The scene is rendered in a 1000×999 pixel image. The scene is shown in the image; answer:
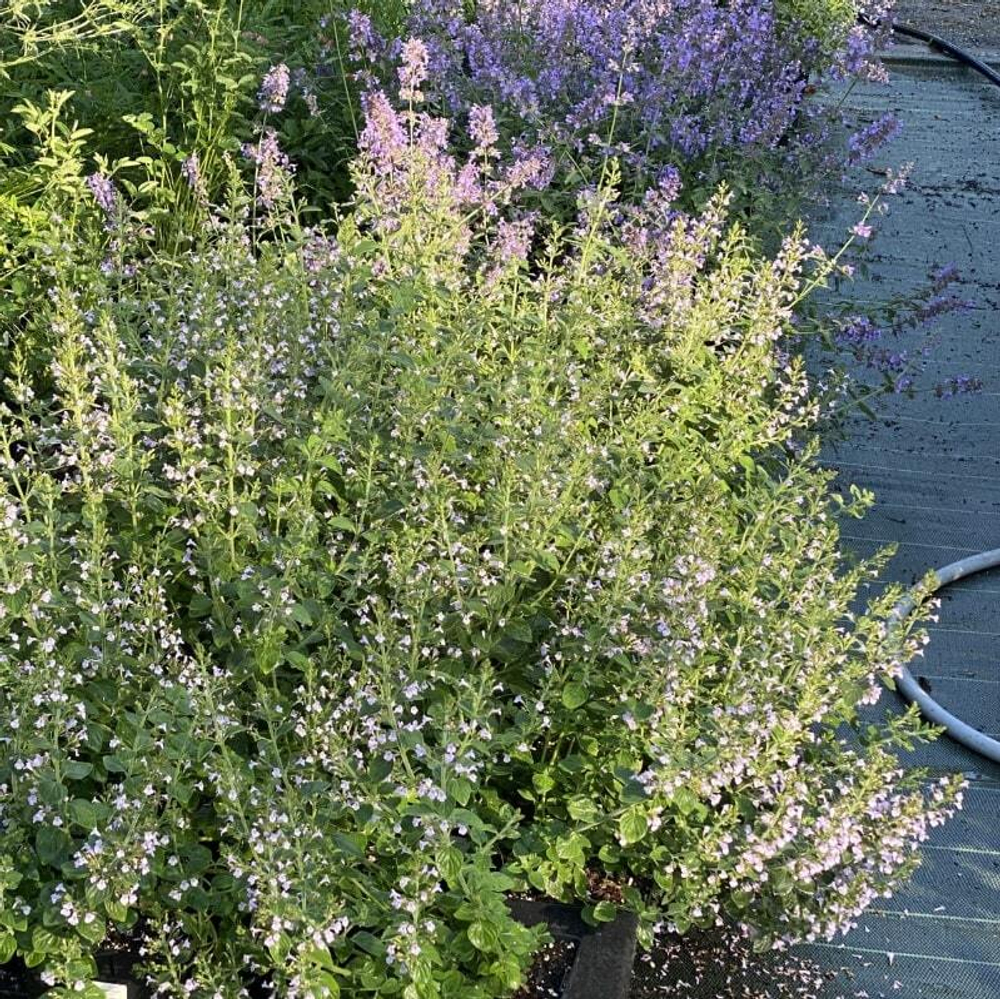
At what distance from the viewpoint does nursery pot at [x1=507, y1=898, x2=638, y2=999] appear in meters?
2.05

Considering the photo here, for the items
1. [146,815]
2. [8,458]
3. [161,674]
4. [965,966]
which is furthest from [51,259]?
[965,966]

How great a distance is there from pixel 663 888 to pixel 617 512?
2.25 feet

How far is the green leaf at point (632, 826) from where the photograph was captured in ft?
6.88

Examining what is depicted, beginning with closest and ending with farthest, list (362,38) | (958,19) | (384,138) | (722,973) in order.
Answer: (722,973) < (384,138) < (362,38) < (958,19)

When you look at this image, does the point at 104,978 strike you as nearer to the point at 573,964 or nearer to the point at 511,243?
the point at 573,964

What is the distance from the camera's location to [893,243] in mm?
5957

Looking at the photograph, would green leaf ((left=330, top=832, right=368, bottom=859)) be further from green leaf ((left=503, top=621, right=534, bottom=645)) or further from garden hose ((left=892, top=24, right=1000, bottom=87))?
garden hose ((left=892, top=24, right=1000, bottom=87))

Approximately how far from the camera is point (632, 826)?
2107 mm

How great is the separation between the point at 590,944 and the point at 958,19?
34.3 feet

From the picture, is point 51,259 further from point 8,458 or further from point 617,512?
point 617,512

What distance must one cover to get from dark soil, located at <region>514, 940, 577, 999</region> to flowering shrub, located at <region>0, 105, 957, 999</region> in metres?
0.07

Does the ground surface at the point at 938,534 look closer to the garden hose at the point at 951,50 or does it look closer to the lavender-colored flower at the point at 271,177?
the garden hose at the point at 951,50

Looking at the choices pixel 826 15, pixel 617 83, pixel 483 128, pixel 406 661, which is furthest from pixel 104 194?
pixel 826 15

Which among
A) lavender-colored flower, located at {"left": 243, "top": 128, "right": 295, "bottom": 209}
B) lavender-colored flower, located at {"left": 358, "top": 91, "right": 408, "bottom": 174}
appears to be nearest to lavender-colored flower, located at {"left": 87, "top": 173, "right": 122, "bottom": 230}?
lavender-colored flower, located at {"left": 243, "top": 128, "right": 295, "bottom": 209}
